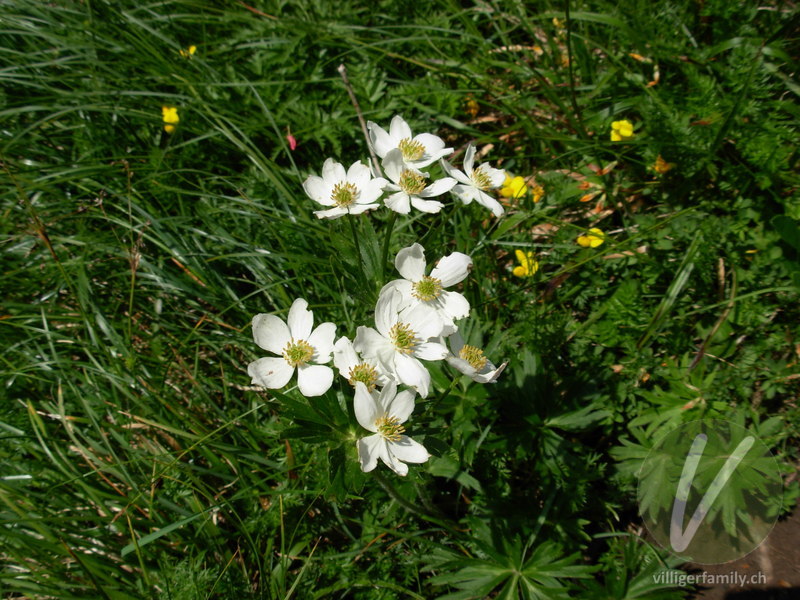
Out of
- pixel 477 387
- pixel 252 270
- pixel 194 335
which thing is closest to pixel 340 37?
pixel 252 270

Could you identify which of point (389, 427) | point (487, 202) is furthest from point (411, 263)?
Result: point (389, 427)

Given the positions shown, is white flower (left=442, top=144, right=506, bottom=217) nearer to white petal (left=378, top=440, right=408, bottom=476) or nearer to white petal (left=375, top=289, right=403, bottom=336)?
white petal (left=375, top=289, right=403, bottom=336)

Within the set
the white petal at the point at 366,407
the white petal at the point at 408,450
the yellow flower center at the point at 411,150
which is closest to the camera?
the white petal at the point at 366,407

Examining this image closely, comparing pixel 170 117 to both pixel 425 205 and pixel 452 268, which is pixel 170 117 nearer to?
pixel 425 205

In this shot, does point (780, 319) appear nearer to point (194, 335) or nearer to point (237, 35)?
point (194, 335)

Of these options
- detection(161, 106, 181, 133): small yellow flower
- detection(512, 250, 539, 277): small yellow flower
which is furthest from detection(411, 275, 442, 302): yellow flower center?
detection(161, 106, 181, 133): small yellow flower

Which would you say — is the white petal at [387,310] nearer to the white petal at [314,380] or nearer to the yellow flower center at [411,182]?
the white petal at [314,380]

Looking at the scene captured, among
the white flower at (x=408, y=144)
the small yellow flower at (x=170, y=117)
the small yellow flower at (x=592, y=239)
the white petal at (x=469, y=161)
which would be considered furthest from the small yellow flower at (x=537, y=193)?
the small yellow flower at (x=170, y=117)
